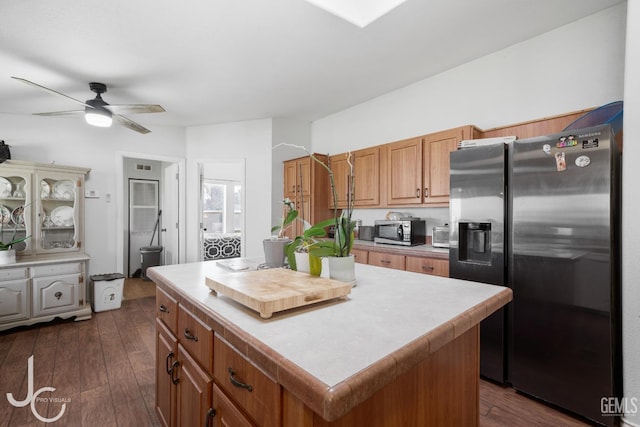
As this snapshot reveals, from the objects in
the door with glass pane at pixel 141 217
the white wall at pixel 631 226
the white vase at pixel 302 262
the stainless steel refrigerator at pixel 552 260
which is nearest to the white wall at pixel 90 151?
the door with glass pane at pixel 141 217

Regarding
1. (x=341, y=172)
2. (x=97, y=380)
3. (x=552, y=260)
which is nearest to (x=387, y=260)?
(x=552, y=260)

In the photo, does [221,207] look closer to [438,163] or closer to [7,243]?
[7,243]

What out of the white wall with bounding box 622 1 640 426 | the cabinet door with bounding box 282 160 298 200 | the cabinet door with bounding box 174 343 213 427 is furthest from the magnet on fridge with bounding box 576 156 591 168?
the cabinet door with bounding box 282 160 298 200

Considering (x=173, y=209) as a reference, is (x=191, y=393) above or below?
below

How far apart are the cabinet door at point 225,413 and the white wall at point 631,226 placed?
204cm

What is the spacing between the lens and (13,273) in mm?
2990

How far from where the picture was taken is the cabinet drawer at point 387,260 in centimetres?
273

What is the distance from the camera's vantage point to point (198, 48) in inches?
95.8

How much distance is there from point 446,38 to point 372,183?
1.58 m

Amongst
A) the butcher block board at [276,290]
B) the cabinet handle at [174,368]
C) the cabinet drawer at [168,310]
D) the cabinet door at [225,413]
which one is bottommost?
the cabinet handle at [174,368]

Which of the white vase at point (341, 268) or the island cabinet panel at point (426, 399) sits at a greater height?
the white vase at point (341, 268)

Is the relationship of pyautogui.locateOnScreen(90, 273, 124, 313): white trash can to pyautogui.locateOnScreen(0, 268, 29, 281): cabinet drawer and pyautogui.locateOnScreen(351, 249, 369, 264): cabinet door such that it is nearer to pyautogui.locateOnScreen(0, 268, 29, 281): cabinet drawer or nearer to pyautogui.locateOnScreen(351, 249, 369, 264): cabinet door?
pyautogui.locateOnScreen(0, 268, 29, 281): cabinet drawer

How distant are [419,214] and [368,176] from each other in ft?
2.45

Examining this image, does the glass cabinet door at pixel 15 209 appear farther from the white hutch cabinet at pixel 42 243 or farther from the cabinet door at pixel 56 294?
the cabinet door at pixel 56 294
